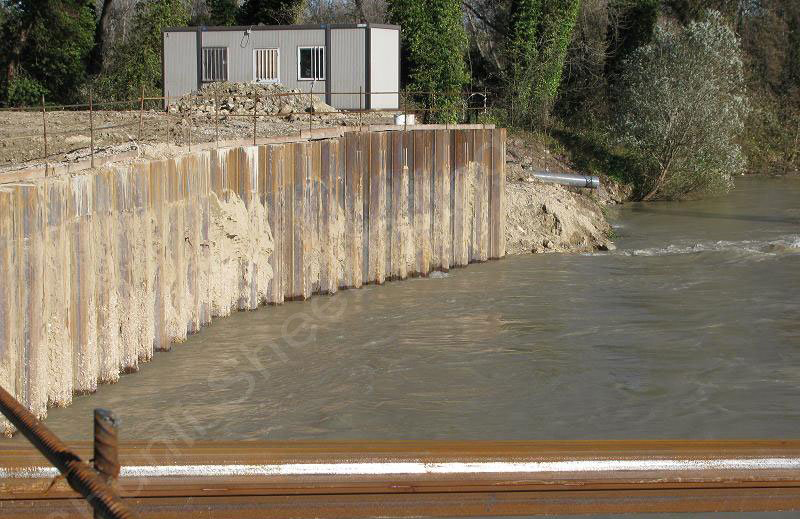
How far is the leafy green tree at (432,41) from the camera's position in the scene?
125 ft

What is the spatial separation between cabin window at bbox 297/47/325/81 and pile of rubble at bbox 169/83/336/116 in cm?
197

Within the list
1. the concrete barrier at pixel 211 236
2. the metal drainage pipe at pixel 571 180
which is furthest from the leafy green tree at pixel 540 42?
the concrete barrier at pixel 211 236

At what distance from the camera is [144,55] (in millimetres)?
41125

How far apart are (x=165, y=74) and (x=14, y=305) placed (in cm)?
2389

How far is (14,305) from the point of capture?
1059 centimetres

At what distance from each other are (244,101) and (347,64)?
174 inches

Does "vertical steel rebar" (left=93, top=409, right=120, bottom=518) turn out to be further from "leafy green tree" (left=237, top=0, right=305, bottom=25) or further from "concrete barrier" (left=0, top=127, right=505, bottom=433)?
"leafy green tree" (left=237, top=0, right=305, bottom=25)

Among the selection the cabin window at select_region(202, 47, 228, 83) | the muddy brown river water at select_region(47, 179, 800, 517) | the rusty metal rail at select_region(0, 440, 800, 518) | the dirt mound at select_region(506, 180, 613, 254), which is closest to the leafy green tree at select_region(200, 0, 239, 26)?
the cabin window at select_region(202, 47, 228, 83)

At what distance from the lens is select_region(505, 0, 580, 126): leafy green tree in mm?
40609

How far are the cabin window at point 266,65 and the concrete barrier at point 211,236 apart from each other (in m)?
10.8

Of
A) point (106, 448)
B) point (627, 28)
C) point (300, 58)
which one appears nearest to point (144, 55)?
point (300, 58)

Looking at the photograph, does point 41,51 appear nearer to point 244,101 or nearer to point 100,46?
point 100,46

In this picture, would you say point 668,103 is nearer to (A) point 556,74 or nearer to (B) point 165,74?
(A) point 556,74

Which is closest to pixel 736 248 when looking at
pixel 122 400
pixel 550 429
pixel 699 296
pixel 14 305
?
pixel 699 296
